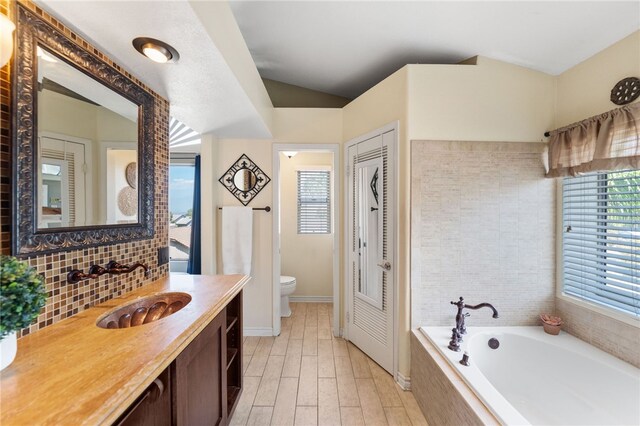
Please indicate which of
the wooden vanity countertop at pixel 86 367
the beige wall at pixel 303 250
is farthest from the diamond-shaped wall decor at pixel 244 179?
the wooden vanity countertop at pixel 86 367

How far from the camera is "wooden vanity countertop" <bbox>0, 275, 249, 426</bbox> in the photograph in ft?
1.96

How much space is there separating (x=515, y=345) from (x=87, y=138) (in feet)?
9.57

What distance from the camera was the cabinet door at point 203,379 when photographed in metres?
1.01

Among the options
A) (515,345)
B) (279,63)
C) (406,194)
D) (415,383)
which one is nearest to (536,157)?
(406,194)

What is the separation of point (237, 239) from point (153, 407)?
1990 millimetres

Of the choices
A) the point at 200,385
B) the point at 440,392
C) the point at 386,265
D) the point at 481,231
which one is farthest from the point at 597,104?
the point at 200,385

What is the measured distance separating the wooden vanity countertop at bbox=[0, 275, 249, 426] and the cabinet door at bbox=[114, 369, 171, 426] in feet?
0.30

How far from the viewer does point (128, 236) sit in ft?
4.81

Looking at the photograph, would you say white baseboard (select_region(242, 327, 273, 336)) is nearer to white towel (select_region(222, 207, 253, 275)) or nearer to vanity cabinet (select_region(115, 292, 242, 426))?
white towel (select_region(222, 207, 253, 275))

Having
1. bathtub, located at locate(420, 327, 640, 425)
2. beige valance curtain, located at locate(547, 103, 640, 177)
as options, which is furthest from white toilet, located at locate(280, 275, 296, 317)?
beige valance curtain, located at locate(547, 103, 640, 177)

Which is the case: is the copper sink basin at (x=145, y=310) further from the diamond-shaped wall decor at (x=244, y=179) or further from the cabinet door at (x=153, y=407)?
the diamond-shaped wall decor at (x=244, y=179)

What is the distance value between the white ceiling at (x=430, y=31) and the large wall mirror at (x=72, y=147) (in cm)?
113

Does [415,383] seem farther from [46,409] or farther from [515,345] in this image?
[46,409]

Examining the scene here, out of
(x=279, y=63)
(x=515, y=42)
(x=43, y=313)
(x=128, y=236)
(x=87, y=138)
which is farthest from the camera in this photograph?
(x=279, y=63)
